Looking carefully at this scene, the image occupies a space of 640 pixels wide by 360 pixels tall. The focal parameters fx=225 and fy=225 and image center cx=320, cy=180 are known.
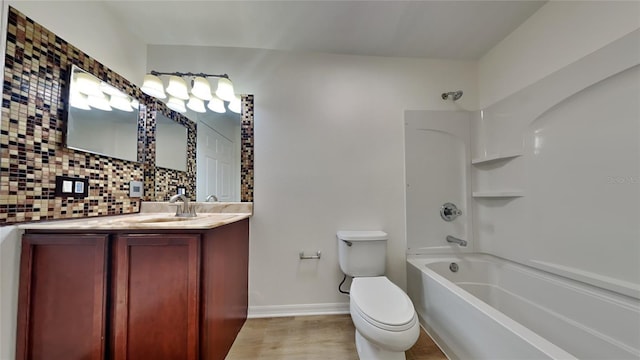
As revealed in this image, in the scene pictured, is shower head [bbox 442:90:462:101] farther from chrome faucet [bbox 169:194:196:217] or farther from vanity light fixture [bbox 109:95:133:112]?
vanity light fixture [bbox 109:95:133:112]

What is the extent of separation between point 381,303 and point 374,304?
5 centimetres

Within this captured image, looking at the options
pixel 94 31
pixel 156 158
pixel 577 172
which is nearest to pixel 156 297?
pixel 156 158

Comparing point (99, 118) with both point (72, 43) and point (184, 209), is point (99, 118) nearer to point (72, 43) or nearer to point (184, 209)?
point (72, 43)

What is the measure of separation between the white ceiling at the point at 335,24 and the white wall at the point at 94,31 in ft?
0.31

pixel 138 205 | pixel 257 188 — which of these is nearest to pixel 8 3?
pixel 138 205

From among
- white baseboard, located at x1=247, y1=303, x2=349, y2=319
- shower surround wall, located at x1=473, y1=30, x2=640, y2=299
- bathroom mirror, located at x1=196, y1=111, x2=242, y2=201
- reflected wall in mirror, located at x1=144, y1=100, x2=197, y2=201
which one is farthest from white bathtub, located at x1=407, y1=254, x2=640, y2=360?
reflected wall in mirror, located at x1=144, y1=100, x2=197, y2=201

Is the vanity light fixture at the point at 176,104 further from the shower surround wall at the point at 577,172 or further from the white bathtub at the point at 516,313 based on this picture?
the shower surround wall at the point at 577,172

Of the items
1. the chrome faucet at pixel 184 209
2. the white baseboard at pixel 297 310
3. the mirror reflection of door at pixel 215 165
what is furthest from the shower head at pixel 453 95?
the chrome faucet at pixel 184 209

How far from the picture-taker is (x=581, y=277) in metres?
1.30

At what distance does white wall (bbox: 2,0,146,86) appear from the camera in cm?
114

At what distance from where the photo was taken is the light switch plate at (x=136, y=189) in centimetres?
167

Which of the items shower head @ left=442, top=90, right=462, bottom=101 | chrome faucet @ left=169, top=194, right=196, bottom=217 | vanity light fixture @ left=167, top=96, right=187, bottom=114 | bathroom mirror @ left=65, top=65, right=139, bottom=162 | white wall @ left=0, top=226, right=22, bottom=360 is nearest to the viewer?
white wall @ left=0, top=226, right=22, bottom=360

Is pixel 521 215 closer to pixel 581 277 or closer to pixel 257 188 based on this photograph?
pixel 581 277

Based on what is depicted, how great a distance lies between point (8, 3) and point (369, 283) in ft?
7.63
